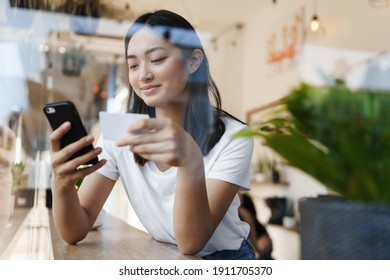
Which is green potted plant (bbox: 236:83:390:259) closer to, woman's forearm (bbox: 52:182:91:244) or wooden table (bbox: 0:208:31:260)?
woman's forearm (bbox: 52:182:91:244)

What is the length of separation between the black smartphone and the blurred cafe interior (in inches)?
3.1

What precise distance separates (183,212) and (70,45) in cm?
45

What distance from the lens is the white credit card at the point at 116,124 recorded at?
2.56 feet

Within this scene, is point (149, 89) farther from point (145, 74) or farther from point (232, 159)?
point (232, 159)

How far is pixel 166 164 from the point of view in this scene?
806 mm

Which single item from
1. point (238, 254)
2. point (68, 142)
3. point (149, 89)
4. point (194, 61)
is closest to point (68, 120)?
point (68, 142)

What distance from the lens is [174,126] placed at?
0.73 m

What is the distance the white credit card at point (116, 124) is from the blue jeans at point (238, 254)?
0.29 meters

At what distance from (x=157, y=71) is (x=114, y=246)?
34 centimetres

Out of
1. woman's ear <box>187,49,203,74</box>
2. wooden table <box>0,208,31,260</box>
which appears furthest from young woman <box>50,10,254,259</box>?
wooden table <box>0,208,31,260</box>

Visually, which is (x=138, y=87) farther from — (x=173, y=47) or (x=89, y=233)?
(x=89, y=233)

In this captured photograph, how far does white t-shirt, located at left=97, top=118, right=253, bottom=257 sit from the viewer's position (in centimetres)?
85

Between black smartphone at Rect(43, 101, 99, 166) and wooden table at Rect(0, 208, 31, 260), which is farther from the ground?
black smartphone at Rect(43, 101, 99, 166)

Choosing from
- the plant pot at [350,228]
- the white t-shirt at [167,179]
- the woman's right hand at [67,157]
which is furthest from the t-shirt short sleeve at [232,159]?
the plant pot at [350,228]
